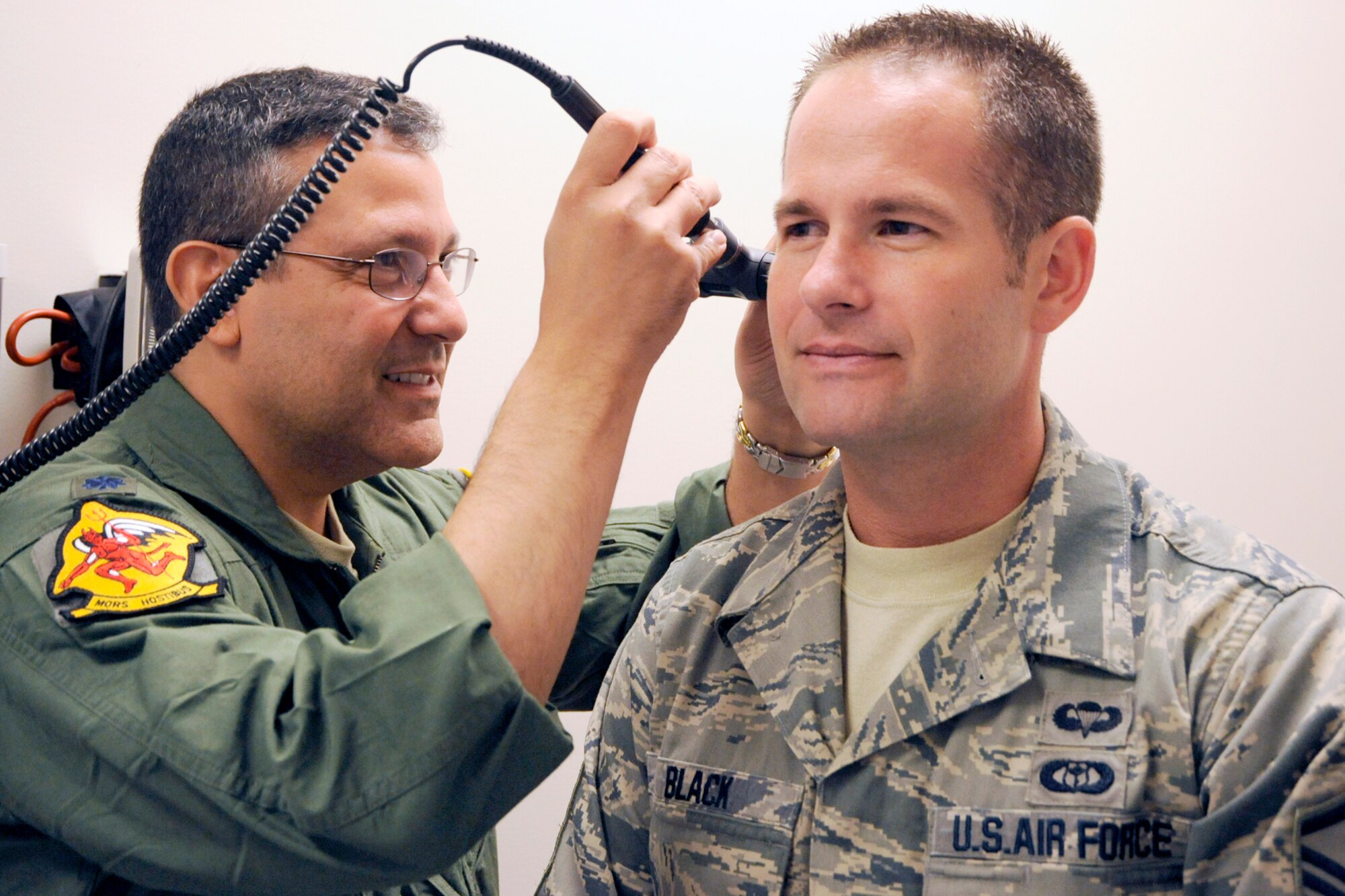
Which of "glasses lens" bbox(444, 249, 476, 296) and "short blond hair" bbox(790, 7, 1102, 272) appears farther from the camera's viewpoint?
"glasses lens" bbox(444, 249, 476, 296)

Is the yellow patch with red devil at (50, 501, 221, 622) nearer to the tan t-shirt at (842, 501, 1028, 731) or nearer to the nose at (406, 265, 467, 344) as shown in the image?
the nose at (406, 265, 467, 344)

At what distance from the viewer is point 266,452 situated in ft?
4.54

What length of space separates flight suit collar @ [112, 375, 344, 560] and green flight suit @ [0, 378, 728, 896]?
0.09 metres

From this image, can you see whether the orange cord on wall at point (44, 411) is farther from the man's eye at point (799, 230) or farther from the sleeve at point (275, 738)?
the man's eye at point (799, 230)

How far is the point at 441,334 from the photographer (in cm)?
145

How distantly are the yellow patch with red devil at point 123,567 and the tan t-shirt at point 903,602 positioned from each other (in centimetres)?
62

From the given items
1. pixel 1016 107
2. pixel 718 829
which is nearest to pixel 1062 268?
pixel 1016 107

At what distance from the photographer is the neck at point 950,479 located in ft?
3.64

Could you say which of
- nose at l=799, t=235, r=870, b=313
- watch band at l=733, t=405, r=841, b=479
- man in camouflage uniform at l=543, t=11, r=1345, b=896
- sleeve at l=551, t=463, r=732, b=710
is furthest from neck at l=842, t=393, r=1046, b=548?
sleeve at l=551, t=463, r=732, b=710

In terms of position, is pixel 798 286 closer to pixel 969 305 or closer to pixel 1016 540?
pixel 969 305

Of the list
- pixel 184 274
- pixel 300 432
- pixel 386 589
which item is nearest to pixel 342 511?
pixel 300 432

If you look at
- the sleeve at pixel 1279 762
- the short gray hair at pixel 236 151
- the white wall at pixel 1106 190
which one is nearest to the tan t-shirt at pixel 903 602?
the sleeve at pixel 1279 762

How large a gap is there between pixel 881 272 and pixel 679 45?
146 cm

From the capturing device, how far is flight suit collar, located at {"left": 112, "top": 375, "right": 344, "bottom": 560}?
1.29m
